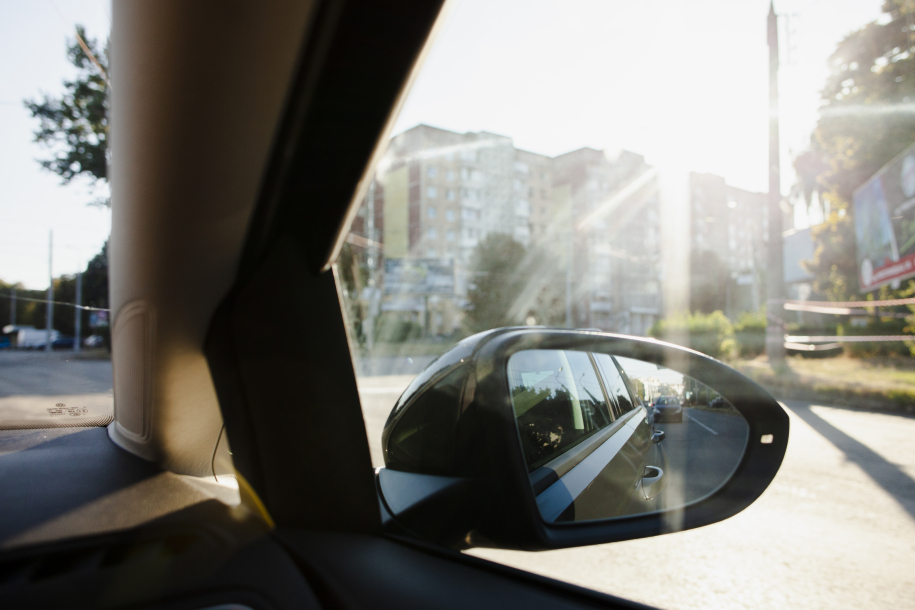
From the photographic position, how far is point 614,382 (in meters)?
1.73

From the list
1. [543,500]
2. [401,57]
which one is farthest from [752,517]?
[401,57]

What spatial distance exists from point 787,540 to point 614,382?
1102 millimetres

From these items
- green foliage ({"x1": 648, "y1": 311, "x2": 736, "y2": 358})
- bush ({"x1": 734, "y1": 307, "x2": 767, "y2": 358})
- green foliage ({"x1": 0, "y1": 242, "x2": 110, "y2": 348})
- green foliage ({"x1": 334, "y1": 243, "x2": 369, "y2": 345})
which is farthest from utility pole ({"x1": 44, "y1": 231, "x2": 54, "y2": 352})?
bush ({"x1": 734, "y1": 307, "x2": 767, "y2": 358})

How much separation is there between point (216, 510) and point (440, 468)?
27.3 inches

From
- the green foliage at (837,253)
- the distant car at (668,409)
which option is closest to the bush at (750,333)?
the green foliage at (837,253)

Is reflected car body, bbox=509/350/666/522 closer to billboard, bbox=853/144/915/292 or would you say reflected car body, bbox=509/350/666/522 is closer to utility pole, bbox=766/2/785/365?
utility pole, bbox=766/2/785/365

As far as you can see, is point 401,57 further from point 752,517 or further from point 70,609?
point 752,517

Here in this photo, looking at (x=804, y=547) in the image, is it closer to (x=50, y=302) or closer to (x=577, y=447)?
(x=577, y=447)

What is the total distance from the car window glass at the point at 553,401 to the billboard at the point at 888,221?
229cm

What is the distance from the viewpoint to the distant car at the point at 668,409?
4.91 feet

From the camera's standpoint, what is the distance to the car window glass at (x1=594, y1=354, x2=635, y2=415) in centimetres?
169

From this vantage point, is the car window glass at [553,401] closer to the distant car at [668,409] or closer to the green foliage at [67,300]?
the distant car at [668,409]

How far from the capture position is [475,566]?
1.49 m

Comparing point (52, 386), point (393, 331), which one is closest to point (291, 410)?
Result: point (52, 386)
